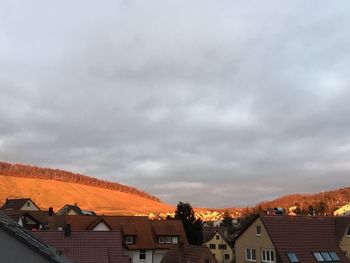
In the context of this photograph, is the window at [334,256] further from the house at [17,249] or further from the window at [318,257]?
the house at [17,249]

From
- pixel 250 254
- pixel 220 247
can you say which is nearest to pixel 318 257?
pixel 250 254

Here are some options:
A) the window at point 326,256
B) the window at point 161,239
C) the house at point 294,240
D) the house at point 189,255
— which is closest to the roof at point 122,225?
the window at point 161,239

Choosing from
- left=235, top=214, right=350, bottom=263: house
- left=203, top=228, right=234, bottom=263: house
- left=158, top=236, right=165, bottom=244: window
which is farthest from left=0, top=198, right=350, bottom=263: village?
left=203, top=228, right=234, bottom=263: house

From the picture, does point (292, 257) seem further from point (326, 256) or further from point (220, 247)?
point (220, 247)

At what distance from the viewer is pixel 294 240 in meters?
45.7

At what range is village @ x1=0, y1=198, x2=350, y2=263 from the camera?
19.7 metres

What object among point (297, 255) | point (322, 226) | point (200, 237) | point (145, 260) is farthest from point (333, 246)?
point (200, 237)

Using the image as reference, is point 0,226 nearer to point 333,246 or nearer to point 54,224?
point 333,246

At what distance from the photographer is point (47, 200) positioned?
19150 cm

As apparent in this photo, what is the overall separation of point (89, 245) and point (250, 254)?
22.0 metres

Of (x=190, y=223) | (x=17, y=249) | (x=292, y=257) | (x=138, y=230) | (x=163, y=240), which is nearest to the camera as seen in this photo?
Result: (x=17, y=249)

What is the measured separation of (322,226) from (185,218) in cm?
3000

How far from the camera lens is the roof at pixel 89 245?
3151cm

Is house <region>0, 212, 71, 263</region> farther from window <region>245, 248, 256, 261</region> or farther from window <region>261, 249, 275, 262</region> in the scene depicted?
window <region>245, 248, 256, 261</region>
